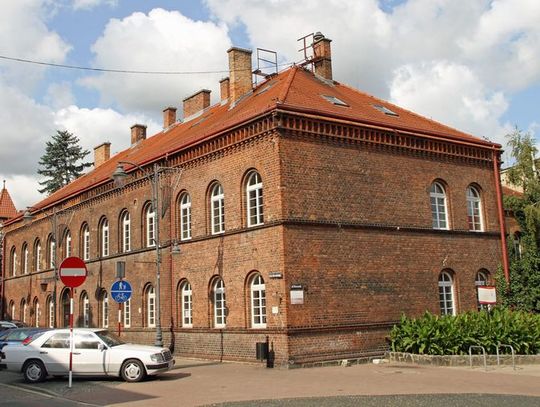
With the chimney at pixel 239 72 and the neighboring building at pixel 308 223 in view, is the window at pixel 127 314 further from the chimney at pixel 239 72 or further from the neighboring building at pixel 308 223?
the chimney at pixel 239 72

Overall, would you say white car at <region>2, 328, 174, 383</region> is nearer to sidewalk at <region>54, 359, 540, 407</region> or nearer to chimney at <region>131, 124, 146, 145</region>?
sidewalk at <region>54, 359, 540, 407</region>

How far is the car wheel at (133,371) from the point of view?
16.2m

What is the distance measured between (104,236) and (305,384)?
734 inches

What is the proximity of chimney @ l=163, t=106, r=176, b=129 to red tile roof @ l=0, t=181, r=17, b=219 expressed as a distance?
26251 mm

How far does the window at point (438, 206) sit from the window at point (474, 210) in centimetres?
132

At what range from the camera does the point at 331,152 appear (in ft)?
70.3

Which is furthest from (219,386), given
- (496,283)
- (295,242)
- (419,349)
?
(496,283)

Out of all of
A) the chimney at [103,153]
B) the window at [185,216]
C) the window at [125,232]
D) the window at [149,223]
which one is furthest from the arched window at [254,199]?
the chimney at [103,153]

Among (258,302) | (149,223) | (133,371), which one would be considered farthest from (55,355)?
(149,223)

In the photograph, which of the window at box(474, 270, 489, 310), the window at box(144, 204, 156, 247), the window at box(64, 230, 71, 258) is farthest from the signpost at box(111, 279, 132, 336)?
the window at box(64, 230, 71, 258)

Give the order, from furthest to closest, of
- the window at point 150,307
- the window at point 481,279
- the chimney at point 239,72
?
the chimney at point 239,72
the window at point 150,307
the window at point 481,279

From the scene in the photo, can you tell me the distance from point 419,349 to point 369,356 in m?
1.66

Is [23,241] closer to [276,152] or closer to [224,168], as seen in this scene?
Result: [224,168]

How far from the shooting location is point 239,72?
2803 cm
